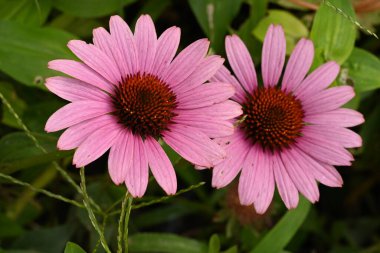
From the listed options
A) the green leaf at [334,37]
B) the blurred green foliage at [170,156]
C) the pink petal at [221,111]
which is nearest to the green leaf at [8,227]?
the blurred green foliage at [170,156]

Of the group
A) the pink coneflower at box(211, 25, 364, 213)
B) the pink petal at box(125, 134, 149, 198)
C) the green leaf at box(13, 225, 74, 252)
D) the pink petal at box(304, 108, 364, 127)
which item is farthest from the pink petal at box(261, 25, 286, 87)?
the green leaf at box(13, 225, 74, 252)

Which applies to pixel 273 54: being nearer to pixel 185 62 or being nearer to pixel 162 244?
pixel 185 62

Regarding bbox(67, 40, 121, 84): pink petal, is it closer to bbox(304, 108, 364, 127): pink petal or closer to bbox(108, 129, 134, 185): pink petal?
bbox(108, 129, 134, 185): pink petal

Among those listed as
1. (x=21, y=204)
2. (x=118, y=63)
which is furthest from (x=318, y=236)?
(x=118, y=63)

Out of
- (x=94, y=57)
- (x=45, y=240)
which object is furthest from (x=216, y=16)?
(x=45, y=240)

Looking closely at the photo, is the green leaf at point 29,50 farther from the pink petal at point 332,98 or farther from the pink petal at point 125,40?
the pink petal at point 332,98

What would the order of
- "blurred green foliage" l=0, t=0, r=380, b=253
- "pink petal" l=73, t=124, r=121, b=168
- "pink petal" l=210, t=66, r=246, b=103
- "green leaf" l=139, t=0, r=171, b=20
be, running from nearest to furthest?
"pink petal" l=73, t=124, r=121, b=168
"pink petal" l=210, t=66, r=246, b=103
"blurred green foliage" l=0, t=0, r=380, b=253
"green leaf" l=139, t=0, r=171, b=20
